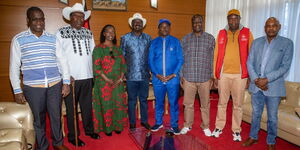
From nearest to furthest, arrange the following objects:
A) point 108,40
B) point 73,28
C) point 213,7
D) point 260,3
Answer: point 73,28 → point 108,40 → point 260,3 → point 213,7

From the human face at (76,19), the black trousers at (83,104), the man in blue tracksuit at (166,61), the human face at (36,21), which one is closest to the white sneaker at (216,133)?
the man in blue tracksuit at (166,61)

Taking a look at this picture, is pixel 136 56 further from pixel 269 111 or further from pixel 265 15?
pixel 265 15

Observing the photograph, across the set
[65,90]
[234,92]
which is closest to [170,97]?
[234,92]

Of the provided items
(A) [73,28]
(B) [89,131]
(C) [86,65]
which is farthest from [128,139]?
(A) [73,28]

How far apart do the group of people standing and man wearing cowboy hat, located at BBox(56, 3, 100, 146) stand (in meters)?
0.01

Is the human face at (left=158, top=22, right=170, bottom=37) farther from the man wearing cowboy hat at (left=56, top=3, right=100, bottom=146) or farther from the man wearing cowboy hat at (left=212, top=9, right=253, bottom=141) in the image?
the man wearing cowboy hat at (left=56, top=3, right=100, bottom=146)

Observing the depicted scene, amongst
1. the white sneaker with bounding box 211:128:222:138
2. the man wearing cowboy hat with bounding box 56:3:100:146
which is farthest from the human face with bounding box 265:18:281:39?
the man wearing cowboy hat with bounding box 56:3:100:146

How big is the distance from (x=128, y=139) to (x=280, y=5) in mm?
3822

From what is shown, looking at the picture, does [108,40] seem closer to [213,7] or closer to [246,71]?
[246,71]

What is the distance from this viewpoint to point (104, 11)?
4953 mm

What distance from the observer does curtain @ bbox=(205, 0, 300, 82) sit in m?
3.79

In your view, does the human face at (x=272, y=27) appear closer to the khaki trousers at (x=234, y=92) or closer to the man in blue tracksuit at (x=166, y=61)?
the khaki trousers at (x=234, y=92)

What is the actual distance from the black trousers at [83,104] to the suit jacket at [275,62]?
2.28 meters

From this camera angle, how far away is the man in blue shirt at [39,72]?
2281mm
